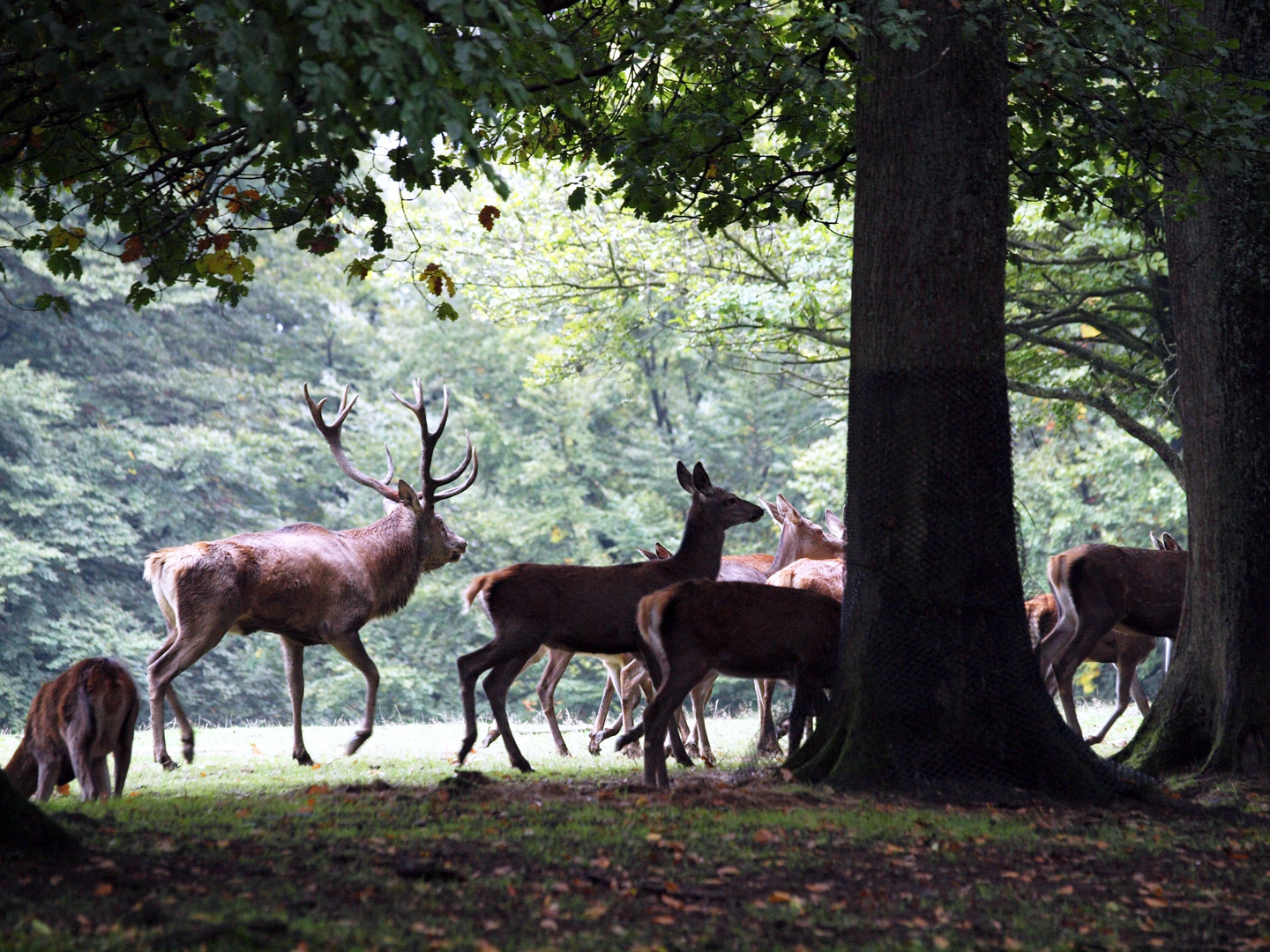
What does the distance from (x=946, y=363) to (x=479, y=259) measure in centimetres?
1170

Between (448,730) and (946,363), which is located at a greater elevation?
(946,363)

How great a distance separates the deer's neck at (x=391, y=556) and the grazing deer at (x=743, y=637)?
374cm

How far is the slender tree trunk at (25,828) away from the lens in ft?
13.9

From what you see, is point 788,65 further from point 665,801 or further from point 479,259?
point 479,259

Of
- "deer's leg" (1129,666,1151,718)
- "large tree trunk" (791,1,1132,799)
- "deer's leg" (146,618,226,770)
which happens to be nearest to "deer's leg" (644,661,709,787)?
"large tree trunk" (791,1,1132,799)

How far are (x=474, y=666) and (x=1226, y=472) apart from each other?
452 cm

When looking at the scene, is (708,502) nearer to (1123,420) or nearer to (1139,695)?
(1139,695)

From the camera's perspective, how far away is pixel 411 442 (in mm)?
27516

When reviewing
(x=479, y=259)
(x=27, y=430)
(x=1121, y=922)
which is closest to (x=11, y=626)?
(x=27, y=430)

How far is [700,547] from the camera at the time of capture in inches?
341

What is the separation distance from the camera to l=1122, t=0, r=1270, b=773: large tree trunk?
7.00 meters

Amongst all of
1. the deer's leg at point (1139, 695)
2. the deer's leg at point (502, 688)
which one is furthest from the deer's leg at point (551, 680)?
the deer's leg at point (1139, 695)

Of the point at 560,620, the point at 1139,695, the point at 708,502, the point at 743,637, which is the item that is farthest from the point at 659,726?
the point at 1139,695

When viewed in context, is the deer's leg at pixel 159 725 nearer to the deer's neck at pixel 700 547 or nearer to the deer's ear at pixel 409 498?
the deer's ear at pixel 409 498
